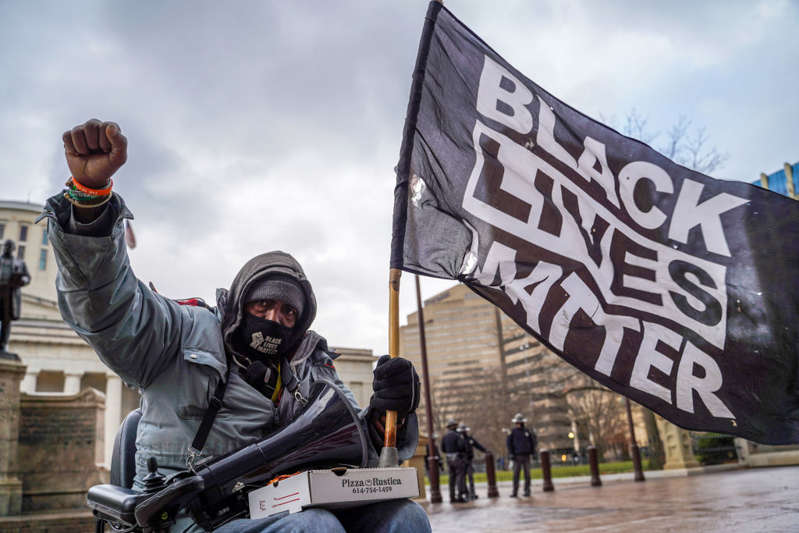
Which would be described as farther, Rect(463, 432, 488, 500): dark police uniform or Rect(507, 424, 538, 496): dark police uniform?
Rect(463, 432, 488, 500): dark police uniform

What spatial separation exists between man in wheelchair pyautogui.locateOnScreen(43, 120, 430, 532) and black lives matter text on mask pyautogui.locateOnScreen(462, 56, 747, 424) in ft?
4.40

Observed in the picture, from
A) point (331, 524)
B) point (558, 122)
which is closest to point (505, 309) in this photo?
point (558, 122)

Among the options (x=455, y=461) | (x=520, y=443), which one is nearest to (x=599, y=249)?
(x=455, y=461)

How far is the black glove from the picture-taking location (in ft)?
7.13

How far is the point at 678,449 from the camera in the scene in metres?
20.4

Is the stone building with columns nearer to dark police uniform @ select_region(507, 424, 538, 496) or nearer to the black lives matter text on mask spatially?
dark police uniform @ select_region(507, 424, 538, 496)

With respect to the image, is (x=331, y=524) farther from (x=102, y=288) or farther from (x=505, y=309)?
(x=505, y=309)

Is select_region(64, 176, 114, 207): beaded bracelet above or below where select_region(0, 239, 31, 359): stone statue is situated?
below

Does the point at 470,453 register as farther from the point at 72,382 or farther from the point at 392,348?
the point at 72,382

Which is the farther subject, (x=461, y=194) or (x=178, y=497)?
(x=461, y=194)

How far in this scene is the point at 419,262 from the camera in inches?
130

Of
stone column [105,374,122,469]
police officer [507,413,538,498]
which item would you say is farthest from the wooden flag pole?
stone column [105,374,122,469]

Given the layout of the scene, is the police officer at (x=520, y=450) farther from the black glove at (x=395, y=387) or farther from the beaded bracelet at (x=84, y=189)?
the beaded bracelet at (x=84, y=189)

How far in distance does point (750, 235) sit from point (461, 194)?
194 cm
